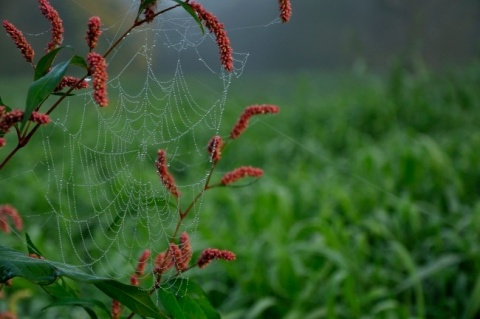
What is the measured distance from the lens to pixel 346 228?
344cm

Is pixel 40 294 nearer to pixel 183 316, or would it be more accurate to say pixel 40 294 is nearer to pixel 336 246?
pixel 336 246

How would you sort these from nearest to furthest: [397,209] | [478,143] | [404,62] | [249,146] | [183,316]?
[183,316], [397,209], [478,143], [249,146], [404,62]

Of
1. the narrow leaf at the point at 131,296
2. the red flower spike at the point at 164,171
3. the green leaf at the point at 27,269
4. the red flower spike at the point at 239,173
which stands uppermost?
the red flower spike at the point at 239,173

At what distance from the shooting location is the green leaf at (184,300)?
3.04 ft

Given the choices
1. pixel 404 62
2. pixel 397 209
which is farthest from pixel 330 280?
pixel 404 62

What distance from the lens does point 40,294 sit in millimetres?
2924

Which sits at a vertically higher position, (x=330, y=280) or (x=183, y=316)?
(x=330, y=280)

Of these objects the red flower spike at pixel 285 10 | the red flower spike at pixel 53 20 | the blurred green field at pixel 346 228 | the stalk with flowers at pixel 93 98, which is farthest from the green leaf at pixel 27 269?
the blurred green field at pixel 346 228

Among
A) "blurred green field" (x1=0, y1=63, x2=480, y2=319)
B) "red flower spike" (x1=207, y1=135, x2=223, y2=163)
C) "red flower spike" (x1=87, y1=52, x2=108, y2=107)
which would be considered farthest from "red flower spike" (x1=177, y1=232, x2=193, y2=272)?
"blurred green field" (x1=0, y1=63, x2=480, y2=319)

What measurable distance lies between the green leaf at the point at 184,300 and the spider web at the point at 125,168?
0.43 ft

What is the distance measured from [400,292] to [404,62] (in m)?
4.73

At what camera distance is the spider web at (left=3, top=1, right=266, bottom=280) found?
1.33m

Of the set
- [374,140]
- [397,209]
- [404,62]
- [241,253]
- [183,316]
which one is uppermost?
[404,62]

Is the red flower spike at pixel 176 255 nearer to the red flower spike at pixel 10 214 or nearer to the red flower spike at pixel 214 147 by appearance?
the red flower spike at pixel 214 147
